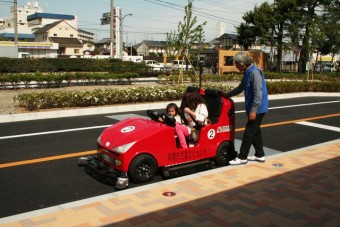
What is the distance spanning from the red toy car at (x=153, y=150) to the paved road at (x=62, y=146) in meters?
0.29

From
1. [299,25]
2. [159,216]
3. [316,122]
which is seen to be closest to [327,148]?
[316,122]

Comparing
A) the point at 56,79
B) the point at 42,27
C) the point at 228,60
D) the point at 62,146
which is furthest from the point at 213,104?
the point at 42,27

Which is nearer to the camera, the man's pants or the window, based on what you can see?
the man's pants

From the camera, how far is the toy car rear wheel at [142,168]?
4.73 meters

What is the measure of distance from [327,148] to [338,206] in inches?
120

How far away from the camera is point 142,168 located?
488cm

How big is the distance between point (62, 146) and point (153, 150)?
2930 mm

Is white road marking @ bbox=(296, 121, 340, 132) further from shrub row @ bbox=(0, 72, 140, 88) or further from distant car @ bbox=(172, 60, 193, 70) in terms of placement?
shrub row @ bbox=(0, 72, 140, 88)

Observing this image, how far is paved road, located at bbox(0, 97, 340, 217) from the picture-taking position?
4570mm

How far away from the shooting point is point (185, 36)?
2097cm

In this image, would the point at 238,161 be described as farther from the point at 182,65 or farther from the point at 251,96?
the point at 182,65

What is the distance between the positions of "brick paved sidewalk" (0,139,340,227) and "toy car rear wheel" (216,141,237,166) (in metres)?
0.22

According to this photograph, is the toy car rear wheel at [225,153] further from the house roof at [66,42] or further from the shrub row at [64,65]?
the house roof at [66,42]

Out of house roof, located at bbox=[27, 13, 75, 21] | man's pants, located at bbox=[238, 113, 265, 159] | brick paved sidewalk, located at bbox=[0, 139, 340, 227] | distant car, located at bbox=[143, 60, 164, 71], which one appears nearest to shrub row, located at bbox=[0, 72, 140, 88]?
distant car, located at bbox=[143, 60, 164, 71]
